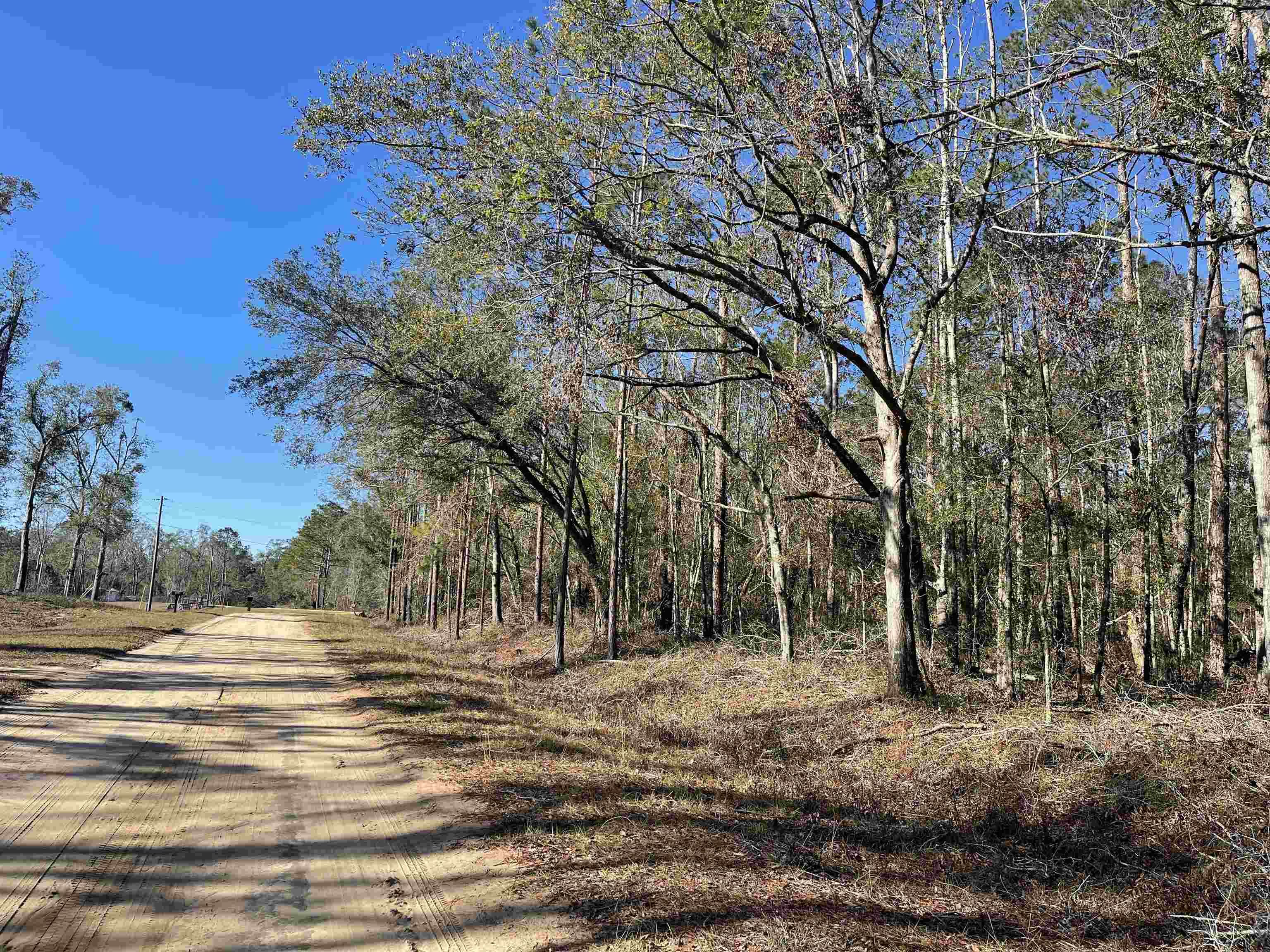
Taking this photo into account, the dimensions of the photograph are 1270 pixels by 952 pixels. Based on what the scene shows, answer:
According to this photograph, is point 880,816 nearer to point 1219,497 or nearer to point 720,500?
point 1219,497

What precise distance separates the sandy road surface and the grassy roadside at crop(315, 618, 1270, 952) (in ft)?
1.60

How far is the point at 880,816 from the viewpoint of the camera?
605cm

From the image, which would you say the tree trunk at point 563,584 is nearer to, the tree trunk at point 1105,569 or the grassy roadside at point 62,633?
the grassy roadside at point 62,633

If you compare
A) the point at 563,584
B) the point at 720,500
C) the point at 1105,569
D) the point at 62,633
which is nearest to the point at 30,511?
the point at 62,633

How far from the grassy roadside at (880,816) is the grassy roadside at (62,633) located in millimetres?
6945

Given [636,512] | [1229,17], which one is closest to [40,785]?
[1229,17]

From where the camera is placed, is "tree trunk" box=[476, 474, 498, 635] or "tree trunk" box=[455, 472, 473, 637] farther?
"tree trunk" box=[476, 474, 498, 635]

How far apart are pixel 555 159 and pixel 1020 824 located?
842 centimetres

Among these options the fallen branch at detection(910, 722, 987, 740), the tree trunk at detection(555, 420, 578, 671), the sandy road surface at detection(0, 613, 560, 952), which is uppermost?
the tree trunk at detection(555, 420, 578, 671)

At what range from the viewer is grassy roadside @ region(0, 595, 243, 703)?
1259 cm

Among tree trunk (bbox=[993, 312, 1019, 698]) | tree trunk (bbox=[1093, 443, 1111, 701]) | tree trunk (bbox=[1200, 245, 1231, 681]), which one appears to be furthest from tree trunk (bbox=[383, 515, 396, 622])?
tree trunk (bbox=[1200, 245, 1231, 681])

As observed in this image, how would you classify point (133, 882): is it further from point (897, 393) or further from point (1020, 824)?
point (897, 393)

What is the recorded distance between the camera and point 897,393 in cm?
1049

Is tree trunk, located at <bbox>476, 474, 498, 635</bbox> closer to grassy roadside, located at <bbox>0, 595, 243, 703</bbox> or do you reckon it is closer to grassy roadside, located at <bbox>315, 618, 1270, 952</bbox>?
grassy roadside, located at <bbox>0, 595, 243, 703</bbox>
